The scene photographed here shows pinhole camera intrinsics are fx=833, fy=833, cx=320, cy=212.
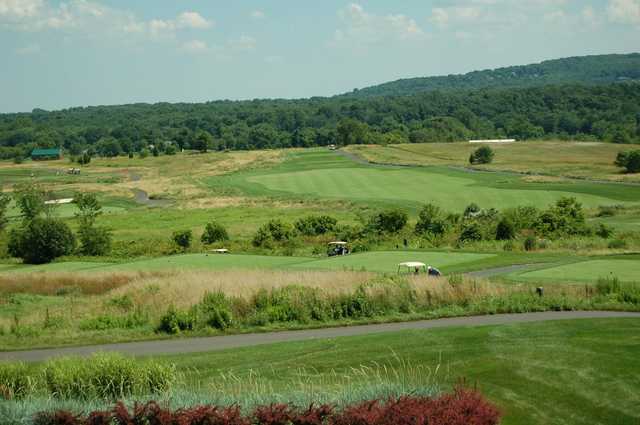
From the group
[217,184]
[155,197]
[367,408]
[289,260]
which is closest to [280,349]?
[367,408]

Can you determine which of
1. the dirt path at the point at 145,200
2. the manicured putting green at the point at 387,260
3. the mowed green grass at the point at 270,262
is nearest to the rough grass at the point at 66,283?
the mowed green grass at the point at 270,262

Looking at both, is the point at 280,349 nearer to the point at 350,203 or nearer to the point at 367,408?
the point at 367,408

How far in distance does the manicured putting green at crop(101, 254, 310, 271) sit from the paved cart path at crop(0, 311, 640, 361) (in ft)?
58.1

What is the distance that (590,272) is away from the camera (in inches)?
1278

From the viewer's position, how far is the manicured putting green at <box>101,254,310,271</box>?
43469 mm

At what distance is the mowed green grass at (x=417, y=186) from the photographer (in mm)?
75938

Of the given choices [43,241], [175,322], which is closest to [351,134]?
[43,241]

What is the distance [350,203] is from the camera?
8294 centimetres

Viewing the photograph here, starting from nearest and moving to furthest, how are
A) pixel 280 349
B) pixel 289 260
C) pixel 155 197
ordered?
pixel 280 349 < pixel 289 260 < pixel 155 197

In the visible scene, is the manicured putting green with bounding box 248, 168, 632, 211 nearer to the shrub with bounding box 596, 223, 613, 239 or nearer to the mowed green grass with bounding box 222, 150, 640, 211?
the mowed green grass with bounding box 222, 150, 640, 211

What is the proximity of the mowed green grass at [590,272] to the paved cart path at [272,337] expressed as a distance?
654cm

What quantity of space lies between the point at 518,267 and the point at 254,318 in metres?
14.7

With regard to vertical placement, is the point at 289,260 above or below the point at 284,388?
below

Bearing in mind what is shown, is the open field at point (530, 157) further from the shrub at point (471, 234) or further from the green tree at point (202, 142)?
the shrub at point (471, 234)
